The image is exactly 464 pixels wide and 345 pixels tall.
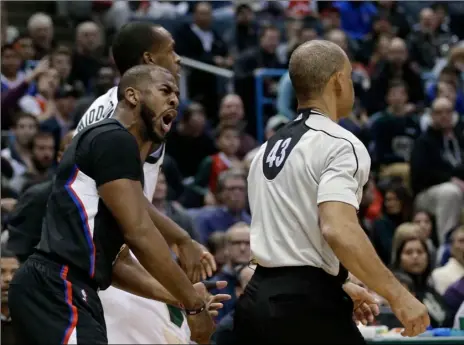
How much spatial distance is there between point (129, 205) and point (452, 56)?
1143cm

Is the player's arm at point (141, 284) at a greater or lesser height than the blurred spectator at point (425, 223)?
greater

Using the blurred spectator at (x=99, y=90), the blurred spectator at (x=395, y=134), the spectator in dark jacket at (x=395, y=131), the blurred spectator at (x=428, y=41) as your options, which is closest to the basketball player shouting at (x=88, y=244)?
the blurred spectator at (x=99, y=90)

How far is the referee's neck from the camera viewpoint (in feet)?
16.9

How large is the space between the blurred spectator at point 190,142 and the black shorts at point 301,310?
840 cm

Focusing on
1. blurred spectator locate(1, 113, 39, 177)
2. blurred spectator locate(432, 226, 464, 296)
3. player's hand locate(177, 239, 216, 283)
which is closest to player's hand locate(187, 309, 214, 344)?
player's hand locate(177, 239, 216, 283)

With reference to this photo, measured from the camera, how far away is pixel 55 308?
15.9 ft

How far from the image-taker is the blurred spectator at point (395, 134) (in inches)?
538

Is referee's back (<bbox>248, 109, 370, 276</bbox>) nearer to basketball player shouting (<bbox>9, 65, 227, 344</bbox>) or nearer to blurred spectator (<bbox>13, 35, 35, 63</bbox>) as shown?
basketball player shouting (<bbox>9, 65, 227, 344</bbox>)

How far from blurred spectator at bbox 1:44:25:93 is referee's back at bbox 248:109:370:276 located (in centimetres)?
801

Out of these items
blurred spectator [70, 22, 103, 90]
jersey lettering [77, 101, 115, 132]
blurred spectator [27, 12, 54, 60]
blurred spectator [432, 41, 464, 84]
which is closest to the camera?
jersey lettering [77, 101, 115, 132]

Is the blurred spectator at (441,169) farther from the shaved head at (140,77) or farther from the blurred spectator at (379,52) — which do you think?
the shaved head at (140,77)

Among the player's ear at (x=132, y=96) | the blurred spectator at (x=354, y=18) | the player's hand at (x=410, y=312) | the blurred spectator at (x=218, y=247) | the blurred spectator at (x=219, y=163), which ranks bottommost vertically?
the blurred spectator at (x=218, y=247)

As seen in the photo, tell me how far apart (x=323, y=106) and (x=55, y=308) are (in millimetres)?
1535

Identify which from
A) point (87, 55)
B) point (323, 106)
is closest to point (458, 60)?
point (87, 55)
